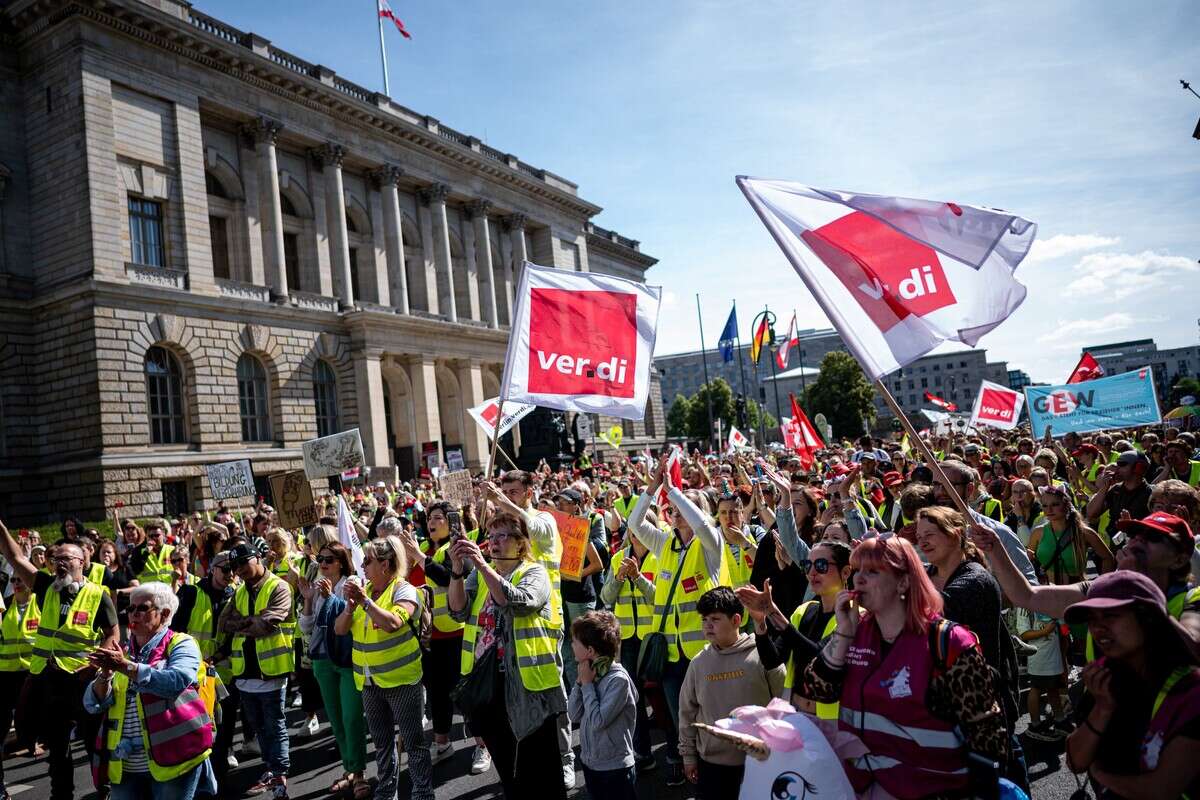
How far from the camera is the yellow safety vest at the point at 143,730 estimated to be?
16.1ft

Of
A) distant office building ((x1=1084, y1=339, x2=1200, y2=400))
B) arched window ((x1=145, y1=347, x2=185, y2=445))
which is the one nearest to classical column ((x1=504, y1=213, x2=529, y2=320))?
arched window ((x1=145, y1=347, x2=185, y2=445))

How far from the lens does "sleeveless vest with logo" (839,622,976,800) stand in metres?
3.03

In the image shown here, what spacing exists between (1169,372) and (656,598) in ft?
693

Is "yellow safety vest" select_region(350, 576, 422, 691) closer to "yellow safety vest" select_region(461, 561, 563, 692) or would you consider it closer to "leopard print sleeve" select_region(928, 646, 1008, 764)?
"yellow safety vest" select_region(461, 561, 563, 692)

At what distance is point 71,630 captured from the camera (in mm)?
6840

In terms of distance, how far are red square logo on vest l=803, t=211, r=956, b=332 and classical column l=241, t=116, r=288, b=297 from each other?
1224 inches

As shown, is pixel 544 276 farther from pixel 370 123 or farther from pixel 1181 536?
pixel 370 123

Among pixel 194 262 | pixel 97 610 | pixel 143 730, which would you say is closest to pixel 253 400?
pixel 194 262

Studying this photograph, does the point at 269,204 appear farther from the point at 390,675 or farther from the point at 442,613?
the point at 390,675

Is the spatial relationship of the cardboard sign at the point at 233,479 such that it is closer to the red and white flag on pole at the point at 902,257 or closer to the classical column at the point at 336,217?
the red and white flag on pole at the point at 902,257

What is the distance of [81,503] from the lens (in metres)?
25.8

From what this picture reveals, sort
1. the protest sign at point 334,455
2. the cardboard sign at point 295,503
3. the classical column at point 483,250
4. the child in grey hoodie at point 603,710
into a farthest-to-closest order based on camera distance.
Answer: the classical column at point 483,250, the protest sign at point 334,455, the cardboard sign at point 295,503, the child in grey hoodie at point 603,710

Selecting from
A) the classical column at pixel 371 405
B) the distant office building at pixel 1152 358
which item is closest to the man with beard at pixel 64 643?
the classical column at pixel 371 405

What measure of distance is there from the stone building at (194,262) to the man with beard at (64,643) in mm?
21151
